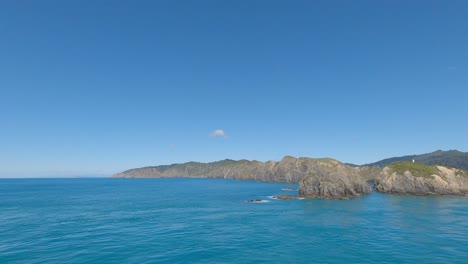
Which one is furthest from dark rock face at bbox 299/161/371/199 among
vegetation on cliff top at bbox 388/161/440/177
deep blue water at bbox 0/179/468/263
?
deep blue water at bbox 0/179/468/263

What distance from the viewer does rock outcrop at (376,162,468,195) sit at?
14588 cm

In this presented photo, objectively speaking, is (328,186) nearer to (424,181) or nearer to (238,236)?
(424,181)

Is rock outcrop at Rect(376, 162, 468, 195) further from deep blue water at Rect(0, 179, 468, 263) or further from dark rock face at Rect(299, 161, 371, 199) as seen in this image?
deep blue water at Rect(0, 179, 468, 263)

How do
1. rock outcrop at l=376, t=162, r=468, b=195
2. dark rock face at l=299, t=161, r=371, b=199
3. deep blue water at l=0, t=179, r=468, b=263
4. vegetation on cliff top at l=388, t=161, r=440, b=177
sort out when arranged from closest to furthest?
deep blue water at l=0, t=179, r=468, b=263, dark rock face at l=299, t=161, r=371, b=199, rock outcrop at l=376, t=162, r=468, b=195, vegetation on cliff top at l=388, t=161, r=440, b=177

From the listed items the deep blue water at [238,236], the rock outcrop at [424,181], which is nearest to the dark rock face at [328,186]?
the rock outcrop at [424,181]

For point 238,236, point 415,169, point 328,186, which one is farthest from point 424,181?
point 238,236

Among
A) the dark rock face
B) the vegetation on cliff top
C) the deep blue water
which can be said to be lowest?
the deep blue water

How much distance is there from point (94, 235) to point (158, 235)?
558 inches

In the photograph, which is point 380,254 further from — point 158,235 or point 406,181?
point 406,181

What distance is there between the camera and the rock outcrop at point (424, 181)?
146m

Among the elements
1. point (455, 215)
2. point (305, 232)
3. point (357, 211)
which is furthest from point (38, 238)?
point (455, 215)

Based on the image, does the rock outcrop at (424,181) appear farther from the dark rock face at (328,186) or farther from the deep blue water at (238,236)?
the deep blue water at (238,236)

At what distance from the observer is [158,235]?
66.7 metres

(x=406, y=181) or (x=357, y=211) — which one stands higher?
(x=406, y=181)
